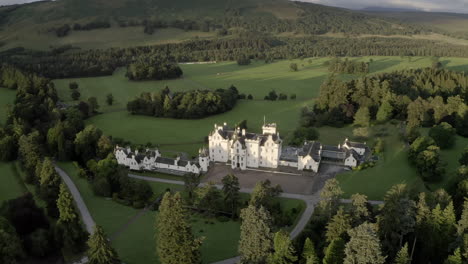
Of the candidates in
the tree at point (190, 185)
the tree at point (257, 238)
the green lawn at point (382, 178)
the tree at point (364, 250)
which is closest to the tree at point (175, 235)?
the tree at point (257, 238)

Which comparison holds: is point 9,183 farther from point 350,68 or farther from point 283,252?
point 350,68

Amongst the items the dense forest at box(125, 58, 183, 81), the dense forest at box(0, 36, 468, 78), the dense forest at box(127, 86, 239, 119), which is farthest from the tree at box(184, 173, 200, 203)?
the dense forest at box(0, 36, 468, 78)

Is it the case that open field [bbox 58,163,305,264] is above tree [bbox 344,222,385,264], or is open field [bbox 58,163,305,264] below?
below

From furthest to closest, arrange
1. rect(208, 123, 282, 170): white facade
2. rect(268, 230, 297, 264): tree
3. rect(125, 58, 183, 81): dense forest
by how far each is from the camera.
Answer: rect(125, 58, 183, 81): dense forest < rect(208, 123, 282, 170): white facade < rect(268, 230, 297, 264): tree

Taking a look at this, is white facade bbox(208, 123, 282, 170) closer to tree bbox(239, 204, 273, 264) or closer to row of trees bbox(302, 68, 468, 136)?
row of trees bbox(302, 68, 468, 136)

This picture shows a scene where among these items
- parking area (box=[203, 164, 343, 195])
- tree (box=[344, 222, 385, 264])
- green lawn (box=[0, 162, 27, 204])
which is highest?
tree (box=[344, 222, 385, 264])

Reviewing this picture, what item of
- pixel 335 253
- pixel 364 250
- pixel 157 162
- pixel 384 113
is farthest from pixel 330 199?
pixel 384 113

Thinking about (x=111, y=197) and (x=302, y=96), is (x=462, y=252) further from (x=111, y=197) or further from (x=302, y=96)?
(x=302, y=96)
